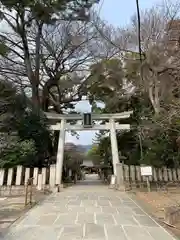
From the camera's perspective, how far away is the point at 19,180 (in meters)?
12.4

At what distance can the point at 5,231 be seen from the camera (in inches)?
191

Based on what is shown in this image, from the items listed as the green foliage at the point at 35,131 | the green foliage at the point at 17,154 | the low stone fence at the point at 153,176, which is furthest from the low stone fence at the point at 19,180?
the low stone fence at the point at 153,176

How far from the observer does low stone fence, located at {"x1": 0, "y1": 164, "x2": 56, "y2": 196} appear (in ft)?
39.0

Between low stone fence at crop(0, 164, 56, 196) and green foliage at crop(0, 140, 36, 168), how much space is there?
16.4 inches

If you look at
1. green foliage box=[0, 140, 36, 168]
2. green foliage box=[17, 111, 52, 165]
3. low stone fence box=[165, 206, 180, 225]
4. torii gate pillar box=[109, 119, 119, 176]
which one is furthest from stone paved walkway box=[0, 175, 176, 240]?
torii gate pillar box=[109, 119, 119, 176]

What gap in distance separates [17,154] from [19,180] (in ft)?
4.71

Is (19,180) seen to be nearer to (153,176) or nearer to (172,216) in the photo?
(153,176)

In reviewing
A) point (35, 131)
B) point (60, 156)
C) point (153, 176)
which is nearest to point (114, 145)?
point (153, 176)

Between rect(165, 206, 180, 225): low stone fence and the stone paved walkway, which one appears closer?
the stone paved walkway

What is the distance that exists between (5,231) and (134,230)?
227 centimetres

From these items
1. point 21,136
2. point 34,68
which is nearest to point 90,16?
point 34,68

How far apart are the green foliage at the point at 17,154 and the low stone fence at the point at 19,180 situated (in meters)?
0.42

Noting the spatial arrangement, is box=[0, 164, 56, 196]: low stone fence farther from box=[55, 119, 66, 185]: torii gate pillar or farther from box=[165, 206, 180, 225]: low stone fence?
box=[165, 206, 180, 225]: low stone fence

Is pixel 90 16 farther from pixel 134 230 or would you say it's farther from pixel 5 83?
pixel 134 230
